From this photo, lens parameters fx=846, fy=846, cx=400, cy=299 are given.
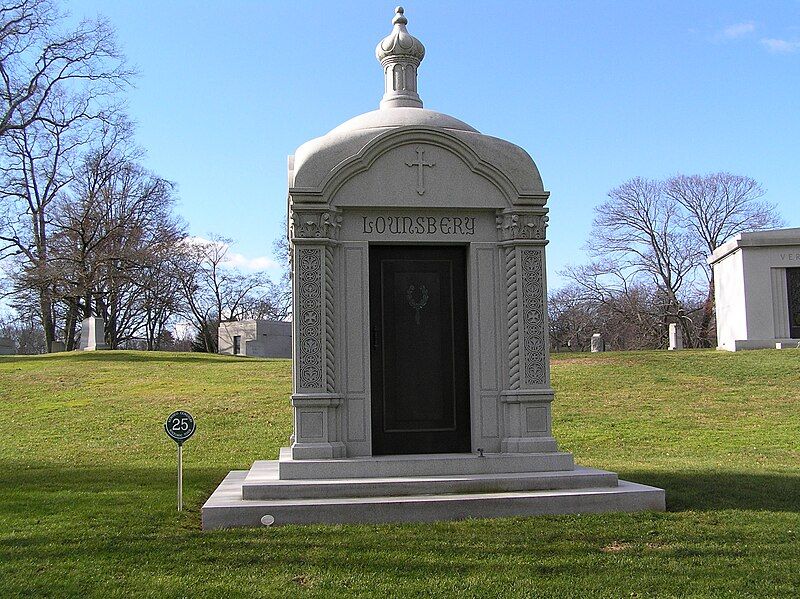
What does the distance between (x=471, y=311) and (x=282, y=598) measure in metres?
4.35

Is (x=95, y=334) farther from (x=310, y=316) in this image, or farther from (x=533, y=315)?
(x=533, y=315)

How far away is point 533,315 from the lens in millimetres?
9070

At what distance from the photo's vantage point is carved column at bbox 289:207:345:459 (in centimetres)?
864

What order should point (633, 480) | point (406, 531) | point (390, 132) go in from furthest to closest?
point (633, 480)
point (390, 132)
point (406, 531)

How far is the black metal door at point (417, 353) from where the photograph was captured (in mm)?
9062

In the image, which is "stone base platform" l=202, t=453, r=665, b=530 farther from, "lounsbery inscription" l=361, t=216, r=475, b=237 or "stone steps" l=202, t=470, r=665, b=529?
"lounsbery inscription" l=361, t=216, r=475, b=237

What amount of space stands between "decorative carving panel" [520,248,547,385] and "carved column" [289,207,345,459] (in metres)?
2.04

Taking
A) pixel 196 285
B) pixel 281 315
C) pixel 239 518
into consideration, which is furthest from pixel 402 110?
pixel 281 315

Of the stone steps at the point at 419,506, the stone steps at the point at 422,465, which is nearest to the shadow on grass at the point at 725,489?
the stone steps at the point at 419,506

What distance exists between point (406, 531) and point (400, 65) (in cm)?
573

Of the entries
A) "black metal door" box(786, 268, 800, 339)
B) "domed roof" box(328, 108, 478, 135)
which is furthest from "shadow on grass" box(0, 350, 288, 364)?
"domed roof" box(328, 108, 478, 135)

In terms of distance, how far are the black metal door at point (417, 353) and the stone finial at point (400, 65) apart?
204 centimetres

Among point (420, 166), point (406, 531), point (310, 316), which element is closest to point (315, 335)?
point (310, 316)

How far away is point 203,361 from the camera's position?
3198cm
